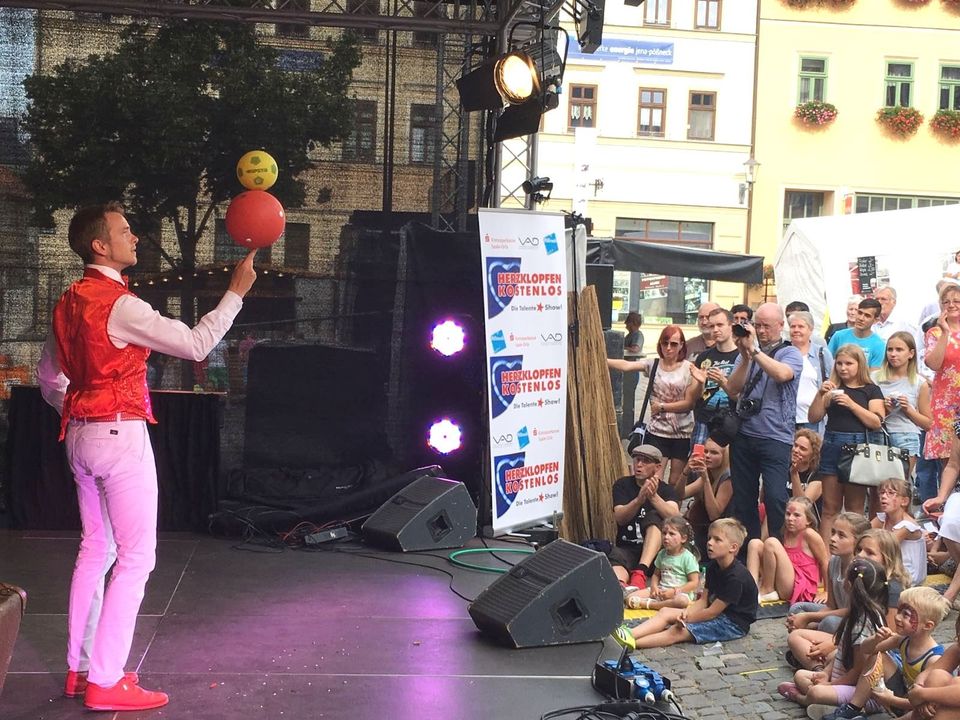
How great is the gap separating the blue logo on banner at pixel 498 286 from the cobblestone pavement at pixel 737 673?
2.20 m

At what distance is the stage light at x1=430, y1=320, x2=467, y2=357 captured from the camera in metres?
7.36

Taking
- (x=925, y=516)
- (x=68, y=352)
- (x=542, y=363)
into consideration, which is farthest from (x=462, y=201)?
(x=68, y=352)

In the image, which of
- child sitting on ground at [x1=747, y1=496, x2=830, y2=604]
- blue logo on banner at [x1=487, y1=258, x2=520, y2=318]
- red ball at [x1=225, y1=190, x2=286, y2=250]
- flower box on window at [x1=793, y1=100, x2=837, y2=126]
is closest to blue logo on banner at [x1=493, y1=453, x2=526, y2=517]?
blue logo on banner at [x1=487, y1=258, x2=520, y2=318]

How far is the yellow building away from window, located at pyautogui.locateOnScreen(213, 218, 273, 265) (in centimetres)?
2000

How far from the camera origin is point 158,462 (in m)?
7.07

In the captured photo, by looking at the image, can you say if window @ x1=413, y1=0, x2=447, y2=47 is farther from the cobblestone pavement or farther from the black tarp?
the black tarp

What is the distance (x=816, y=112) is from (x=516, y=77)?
20921mm

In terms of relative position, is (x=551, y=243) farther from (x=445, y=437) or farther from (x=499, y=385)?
(x=445, y=437)

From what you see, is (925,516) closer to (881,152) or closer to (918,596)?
(918,596)

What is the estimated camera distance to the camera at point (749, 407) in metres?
6.34

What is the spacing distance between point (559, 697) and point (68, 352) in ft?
7.19

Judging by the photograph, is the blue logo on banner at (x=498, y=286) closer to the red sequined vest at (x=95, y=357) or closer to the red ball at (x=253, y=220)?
the red ball at (x=253, y=220)

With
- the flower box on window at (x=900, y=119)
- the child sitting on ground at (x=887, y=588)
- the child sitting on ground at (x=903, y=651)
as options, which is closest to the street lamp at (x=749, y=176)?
the flower box on window at (x=900, y=119)

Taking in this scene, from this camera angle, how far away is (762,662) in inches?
205
